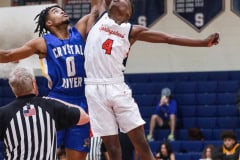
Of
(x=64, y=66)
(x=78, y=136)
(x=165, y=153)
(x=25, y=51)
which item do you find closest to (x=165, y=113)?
(x=165, y=153)

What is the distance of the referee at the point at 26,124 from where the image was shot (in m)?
4.73

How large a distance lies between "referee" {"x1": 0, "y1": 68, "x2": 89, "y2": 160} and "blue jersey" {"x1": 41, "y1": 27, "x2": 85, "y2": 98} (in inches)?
58.6

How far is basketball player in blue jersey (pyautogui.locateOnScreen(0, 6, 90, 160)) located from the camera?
6285mm

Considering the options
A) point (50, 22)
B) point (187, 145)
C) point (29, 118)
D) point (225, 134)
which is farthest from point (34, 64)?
point (187, 145)

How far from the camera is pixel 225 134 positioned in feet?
37.8

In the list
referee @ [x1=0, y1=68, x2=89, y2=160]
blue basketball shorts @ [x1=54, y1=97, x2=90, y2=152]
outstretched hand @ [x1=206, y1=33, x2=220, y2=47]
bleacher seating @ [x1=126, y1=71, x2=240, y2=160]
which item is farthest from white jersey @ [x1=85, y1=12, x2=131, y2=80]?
bleacher seating @ [x1=126, y1=71, x2=240, y2=160]

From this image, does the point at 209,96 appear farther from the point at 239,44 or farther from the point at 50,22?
the point at 50,22

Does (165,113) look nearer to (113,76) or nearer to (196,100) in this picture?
(196,100)

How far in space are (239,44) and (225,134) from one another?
5.84 m

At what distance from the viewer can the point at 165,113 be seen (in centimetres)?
1583

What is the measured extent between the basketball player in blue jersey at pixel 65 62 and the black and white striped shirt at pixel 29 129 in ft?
4.51

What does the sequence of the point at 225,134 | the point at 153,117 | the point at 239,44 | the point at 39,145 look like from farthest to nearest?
1. the point at 239,44
2. the point at 153,117
3. the point at 225,134
4. the point at 39,145

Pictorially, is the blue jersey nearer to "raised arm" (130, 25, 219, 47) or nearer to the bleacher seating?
"raised arm" (130, 25, 219, 47)

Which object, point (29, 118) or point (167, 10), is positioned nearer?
point (29, 118)
